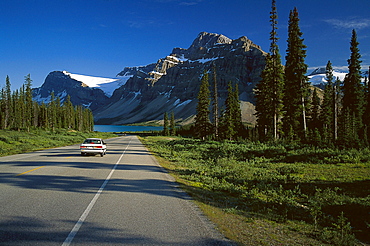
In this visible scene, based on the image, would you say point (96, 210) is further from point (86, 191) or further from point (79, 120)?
point (79, 120)

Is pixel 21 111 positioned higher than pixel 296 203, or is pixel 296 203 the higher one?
pixel 21 111

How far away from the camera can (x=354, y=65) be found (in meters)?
49.3

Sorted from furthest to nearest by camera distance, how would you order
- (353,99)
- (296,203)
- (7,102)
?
(7,102) → (353,99) → (296,203)

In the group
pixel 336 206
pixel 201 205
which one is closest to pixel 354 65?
pixel 336 206

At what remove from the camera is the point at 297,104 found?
39.5m

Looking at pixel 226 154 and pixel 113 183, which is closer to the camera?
pixel 113 183

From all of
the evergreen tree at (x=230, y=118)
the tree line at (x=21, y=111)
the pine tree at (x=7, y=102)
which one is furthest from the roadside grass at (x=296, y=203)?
the pine tree at (x=7, y=102)

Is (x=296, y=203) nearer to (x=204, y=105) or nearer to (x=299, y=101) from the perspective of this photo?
(x=299, y=101)

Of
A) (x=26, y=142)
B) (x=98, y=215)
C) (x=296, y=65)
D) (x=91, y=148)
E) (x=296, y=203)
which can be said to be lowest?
(x=296, y=203)

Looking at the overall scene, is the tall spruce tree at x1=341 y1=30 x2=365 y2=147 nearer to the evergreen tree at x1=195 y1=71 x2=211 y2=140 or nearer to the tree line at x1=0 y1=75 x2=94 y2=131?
the evergreen tree at x1=195 y1=71 x2=211 y2=140

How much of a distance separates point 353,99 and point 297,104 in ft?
68.6

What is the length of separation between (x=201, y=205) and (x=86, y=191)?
412 cm

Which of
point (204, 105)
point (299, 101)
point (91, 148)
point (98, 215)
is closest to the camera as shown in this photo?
point (98, 215)

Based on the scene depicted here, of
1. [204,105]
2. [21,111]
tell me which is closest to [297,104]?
[204,105]
